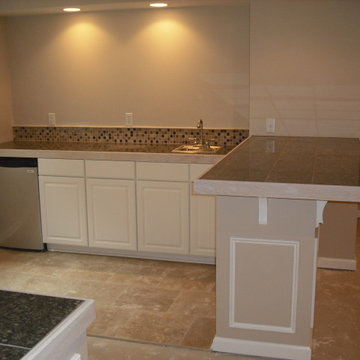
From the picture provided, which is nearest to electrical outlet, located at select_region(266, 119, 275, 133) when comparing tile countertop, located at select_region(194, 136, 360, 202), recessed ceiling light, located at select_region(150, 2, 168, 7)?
tile countertop, located at select_region(194, 136, 360, 202)

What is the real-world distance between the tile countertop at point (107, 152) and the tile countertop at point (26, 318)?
2.58 m

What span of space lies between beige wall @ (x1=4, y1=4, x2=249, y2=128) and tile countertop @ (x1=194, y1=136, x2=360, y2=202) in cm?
106

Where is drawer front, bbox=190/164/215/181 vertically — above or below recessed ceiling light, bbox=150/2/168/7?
below

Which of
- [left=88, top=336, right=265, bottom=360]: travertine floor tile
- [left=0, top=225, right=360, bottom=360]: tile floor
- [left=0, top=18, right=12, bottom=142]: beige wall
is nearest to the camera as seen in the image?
[left=88, top=336, right=265, bottom=360]: travertine floor tile

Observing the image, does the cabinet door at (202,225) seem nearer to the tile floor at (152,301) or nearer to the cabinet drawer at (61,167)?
the tile floor at (152,301)

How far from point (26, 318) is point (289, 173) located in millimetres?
1685

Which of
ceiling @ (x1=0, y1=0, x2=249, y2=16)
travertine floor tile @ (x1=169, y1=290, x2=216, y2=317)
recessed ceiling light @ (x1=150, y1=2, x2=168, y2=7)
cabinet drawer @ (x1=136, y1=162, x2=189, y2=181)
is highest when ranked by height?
ceiling @ (x1=0, y1=0, x2=249, y2=16)

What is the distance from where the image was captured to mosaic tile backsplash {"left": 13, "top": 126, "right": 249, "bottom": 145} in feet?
13.9

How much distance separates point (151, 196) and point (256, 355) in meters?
1.61

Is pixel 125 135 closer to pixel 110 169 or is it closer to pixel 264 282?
pixel 110 169

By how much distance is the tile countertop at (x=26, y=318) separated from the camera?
929 millimetres

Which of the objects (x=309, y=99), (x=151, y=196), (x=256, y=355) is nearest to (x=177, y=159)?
(x=151, y=196)

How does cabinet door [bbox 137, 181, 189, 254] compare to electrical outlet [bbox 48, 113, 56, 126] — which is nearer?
cabinet door [bbox 137, 181, 189, 254]

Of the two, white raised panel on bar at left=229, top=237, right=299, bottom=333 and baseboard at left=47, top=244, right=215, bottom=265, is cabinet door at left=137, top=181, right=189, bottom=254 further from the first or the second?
white raised panel on bar at left=229, top=237, right=299, bottom=333
